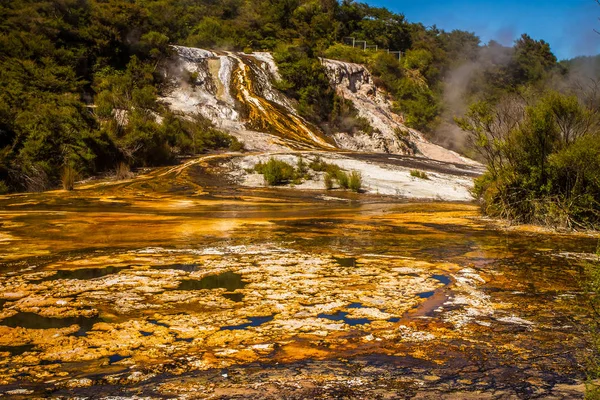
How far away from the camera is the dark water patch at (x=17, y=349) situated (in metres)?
3.76

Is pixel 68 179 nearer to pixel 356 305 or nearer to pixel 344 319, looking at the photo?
pixel 356 305

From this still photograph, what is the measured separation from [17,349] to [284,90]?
30.0m

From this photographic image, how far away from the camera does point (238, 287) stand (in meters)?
5.54

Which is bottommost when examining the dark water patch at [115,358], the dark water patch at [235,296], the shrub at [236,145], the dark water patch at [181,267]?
the dark water patch at [115,358]

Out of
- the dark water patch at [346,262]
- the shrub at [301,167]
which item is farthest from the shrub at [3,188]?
the dark water patch at [346,262]

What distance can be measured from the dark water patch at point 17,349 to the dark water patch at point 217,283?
1748 millimetres

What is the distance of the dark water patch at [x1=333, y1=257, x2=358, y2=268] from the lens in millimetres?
6633

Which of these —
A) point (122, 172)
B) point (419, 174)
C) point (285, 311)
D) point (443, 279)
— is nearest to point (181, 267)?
point (285, 311)

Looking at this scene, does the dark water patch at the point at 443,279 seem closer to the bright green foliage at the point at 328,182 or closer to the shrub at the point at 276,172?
the bright green foliage at the point at 328,182

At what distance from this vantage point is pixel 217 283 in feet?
18.7

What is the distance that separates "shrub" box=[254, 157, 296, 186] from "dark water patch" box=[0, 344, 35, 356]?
1410 cm

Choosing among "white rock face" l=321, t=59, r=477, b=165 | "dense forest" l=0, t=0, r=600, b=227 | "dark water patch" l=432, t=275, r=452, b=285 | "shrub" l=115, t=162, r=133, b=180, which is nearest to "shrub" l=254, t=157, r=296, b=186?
"shrub" l=115, t=162, r=133, b=180

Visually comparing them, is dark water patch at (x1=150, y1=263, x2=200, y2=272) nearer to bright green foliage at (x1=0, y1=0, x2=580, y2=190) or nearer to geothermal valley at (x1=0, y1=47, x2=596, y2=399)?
geothermal valley at (x1=0, y1=47, x2=596, y2=399)

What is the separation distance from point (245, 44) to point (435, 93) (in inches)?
613
